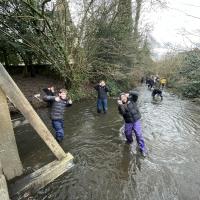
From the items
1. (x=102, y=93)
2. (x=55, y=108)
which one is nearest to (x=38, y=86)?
(x=102, y=93)

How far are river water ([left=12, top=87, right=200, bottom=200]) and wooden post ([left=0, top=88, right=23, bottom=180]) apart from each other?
0.57 m

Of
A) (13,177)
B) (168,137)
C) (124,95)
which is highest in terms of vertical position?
(124,95)

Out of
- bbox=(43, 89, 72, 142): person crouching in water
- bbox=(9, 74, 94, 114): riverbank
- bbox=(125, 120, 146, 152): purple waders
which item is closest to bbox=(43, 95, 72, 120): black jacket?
bbox=(43, 89, 72, 142): person crouching in water

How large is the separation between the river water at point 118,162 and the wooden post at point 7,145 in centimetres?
57

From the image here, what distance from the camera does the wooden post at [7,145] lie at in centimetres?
416

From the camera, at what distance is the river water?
4.57 m

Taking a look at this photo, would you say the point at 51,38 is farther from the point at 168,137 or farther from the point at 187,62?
the point at 187,62

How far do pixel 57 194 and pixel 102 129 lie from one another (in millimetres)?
4061

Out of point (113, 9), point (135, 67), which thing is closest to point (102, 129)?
point (113, 9)

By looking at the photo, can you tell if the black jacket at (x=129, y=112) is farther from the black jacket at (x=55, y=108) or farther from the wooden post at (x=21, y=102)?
the wooden post at (x=21, y=102)

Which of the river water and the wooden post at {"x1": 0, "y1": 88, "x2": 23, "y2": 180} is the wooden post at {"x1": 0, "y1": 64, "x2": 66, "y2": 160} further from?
the river water

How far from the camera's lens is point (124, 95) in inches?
245

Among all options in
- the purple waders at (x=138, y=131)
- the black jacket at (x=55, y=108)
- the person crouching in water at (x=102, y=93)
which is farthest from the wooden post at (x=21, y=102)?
the person crouching in water at (x=102, y=93)

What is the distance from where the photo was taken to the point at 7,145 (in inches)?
170
